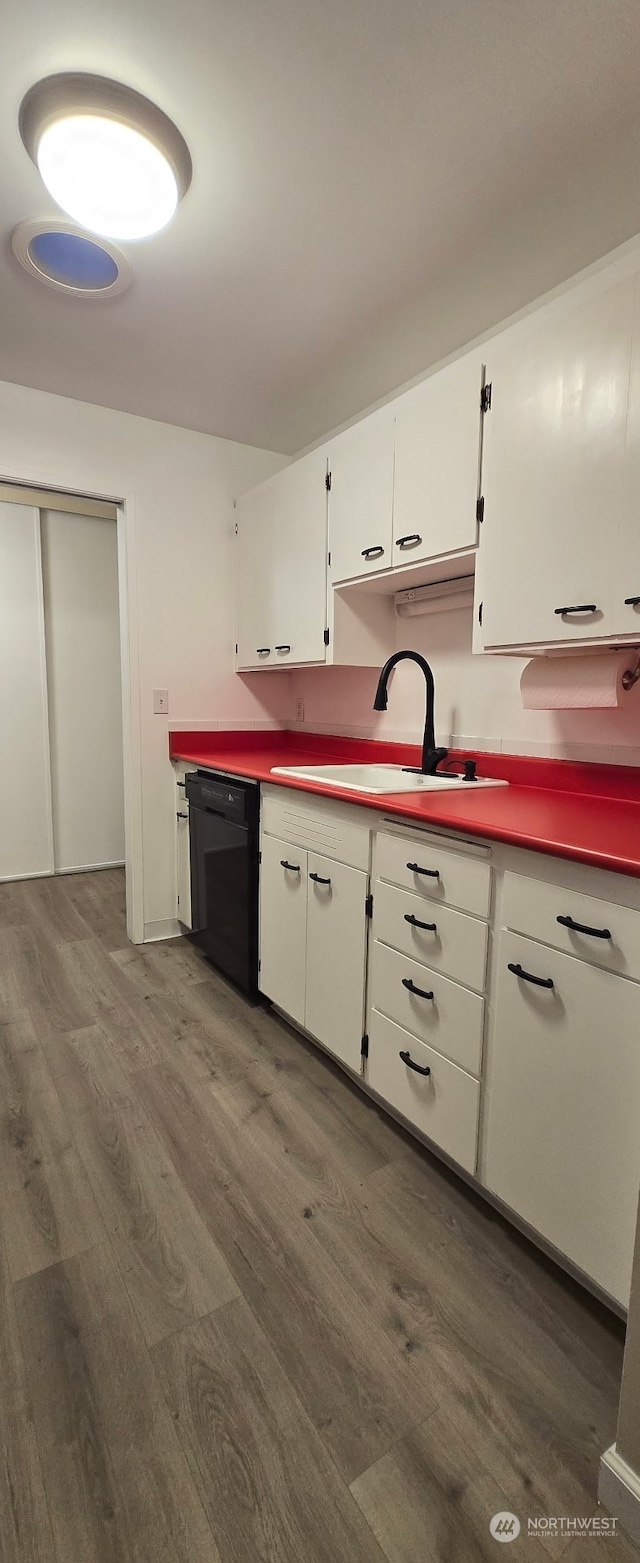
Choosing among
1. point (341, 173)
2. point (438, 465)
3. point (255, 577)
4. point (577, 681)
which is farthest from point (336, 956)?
point (341, 173)

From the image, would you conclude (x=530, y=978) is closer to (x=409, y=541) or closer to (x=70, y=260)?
(x=409, y=541)

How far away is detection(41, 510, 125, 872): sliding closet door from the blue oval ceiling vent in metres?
2.11

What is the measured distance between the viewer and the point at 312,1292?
1.18 meters

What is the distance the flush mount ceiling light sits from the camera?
3.94 feet

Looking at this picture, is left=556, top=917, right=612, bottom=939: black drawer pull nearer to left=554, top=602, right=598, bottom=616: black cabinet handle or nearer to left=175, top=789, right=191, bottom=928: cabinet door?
left=554, top=602, right=598, bottom=616: black cabinet handle

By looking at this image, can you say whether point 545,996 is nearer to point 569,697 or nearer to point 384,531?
point 569,697

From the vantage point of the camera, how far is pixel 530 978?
1.14 metres

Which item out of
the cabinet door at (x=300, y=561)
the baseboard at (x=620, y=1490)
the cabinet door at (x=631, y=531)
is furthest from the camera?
the cabinet door at (x=300, y=561)

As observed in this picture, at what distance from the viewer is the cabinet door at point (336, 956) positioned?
166 cm

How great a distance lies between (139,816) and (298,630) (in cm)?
113

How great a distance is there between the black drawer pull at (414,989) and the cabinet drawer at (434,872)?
22 centimetres

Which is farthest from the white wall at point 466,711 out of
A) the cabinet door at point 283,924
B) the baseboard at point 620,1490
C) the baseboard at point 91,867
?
the baseboard at point 91,867

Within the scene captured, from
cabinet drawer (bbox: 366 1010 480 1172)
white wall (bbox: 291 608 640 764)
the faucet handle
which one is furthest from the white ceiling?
cabinet drawer (bbox: 366 1010 480 1172)

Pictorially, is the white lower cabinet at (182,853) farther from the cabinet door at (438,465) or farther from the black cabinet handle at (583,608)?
the black cabinet handle at (583,608)
